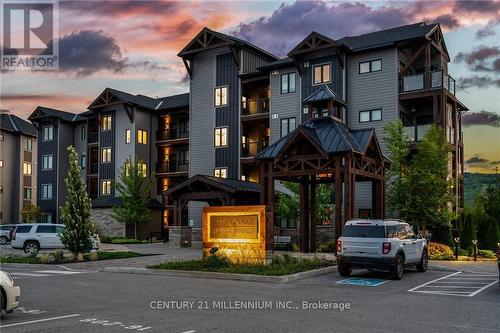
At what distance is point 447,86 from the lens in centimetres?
3544

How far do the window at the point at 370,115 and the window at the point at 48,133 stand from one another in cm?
3648

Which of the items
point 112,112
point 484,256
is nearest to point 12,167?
point 112,112

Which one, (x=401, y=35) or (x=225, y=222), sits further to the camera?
(x=401, y=35)

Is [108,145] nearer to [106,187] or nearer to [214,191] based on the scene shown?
[106,187]

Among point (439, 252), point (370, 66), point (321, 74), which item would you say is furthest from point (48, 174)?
point (439, 252)

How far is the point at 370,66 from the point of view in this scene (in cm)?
3697

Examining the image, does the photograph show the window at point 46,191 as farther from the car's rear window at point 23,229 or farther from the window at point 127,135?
the car's rear window at point 23,229

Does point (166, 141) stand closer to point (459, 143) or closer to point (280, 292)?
point (459, 143)

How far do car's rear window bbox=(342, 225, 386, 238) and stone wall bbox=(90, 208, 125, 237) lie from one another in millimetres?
32468

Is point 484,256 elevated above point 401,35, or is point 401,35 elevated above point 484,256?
point 401,35

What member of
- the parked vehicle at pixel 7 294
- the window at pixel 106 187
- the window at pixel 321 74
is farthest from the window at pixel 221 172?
the parked vehicle at pixel 7 294

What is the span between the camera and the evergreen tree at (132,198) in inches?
1828

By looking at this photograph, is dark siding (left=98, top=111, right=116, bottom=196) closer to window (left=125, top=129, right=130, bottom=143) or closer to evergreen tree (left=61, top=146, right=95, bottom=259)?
window (left=125, top=129, right=130, bottom=143)

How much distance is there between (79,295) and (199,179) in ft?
66.2
